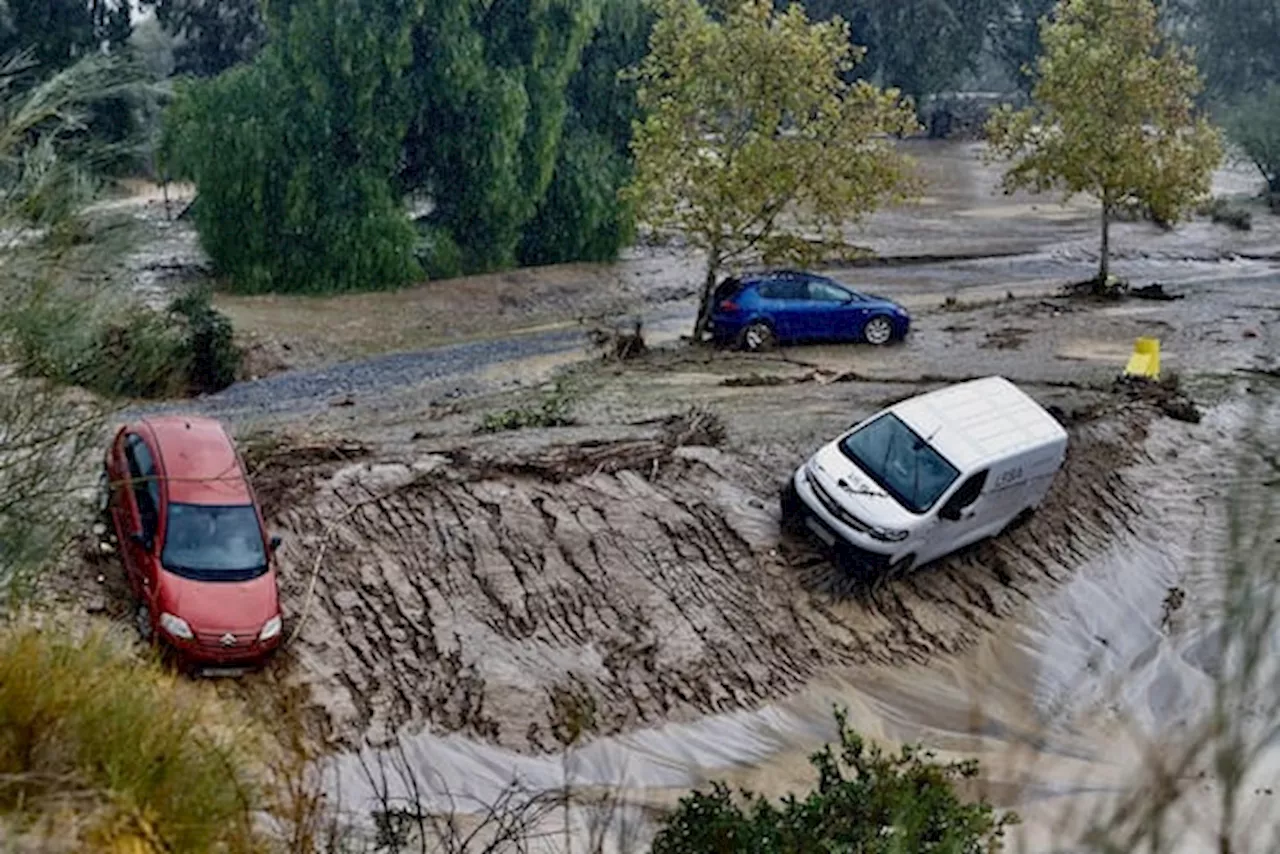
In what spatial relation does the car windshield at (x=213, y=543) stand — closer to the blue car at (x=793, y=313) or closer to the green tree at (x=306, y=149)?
the blue car at (x=793, y=313)

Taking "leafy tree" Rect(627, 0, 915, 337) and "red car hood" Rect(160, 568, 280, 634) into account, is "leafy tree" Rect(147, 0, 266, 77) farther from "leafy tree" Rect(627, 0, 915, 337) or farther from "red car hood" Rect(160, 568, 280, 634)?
"red car hood" Rect(160, 568, 280, 634)

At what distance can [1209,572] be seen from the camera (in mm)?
17906

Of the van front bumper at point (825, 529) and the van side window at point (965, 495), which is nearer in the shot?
the van front bumper at point (825, 529)

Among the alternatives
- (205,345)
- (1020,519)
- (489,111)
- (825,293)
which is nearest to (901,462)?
(1020,519)

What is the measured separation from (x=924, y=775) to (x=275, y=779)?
457 cm

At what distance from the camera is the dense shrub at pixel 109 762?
5.95 m

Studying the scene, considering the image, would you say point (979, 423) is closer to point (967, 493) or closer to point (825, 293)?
point (967, 493)

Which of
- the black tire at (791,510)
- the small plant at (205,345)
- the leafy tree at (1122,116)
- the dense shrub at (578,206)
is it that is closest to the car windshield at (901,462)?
the black tire at (791,510)

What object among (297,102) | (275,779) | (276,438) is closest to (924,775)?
(275,779)

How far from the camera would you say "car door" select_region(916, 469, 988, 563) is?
16609 mm

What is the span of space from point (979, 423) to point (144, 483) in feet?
31.2

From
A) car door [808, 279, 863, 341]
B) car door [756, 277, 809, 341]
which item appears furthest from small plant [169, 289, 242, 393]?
car door [808, 279, 863, 341]

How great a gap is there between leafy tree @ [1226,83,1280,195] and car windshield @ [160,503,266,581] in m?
47.8

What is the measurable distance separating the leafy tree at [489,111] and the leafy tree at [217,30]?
36.6 ft
